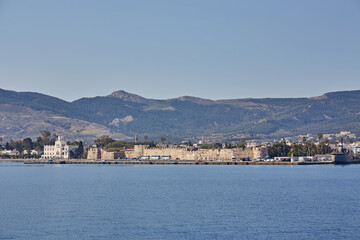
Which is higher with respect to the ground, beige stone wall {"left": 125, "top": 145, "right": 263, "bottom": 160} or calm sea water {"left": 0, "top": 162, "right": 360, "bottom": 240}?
beige stone wall {"left": 125, "top": 145, "right": 263, "bottom": 160}

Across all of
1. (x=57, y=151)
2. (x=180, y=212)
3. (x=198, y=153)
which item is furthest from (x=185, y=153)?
(x=180, y=212)

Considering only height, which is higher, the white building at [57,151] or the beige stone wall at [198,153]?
the white building at [57,151]

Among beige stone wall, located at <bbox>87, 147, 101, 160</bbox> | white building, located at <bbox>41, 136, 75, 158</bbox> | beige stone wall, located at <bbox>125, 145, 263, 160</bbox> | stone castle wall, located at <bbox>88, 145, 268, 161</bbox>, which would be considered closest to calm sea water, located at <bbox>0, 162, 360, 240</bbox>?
stone castle wall, located at <bbox>88, 145, 268, 161</bbox>

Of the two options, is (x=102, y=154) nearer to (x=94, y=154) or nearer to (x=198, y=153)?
(x=94, y=154)

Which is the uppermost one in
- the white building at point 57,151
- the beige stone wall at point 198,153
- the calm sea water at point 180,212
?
the white building at point 57,151

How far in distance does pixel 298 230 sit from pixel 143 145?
13432 cm

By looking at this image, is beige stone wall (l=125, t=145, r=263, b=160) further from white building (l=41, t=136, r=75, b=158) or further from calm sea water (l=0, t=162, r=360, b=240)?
calm sea water (l=0, t=162, r=360, b=240)

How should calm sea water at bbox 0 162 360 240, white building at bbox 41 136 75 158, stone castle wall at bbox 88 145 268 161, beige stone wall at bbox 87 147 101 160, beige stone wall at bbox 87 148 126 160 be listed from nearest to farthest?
calm sea water at bbox 0 162 360 240 < stone castle wall at bbox 88 145 268 161 < beige stone wall at bbox 87 148 126 160 < beige stone wall at bbox 87 147 101 160 < white building at bbox 41 136 75 158

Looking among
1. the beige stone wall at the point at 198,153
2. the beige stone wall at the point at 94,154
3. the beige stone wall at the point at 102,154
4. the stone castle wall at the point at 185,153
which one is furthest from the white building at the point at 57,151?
the beige stone wall at the point at 198,153

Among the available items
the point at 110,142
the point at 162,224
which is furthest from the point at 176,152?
the point at 162,224

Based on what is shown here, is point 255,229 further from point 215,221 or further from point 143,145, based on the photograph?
point 143,145

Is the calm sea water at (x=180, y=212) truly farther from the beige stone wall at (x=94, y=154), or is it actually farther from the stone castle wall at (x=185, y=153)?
the beige stone wall at (x=94, y=154)

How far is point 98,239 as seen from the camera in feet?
126

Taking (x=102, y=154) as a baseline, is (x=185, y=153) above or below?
below
